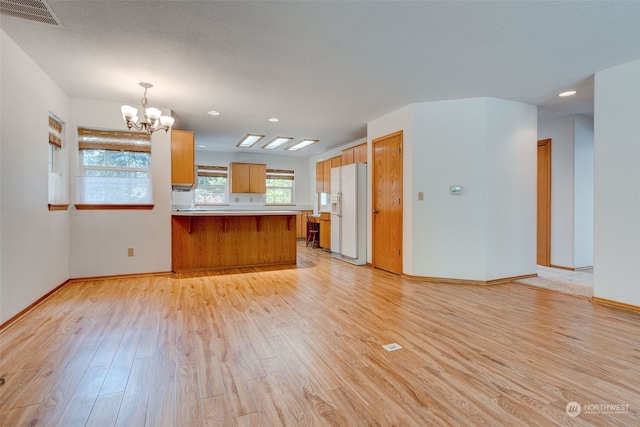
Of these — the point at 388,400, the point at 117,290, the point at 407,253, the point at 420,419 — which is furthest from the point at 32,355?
the point at 407,253

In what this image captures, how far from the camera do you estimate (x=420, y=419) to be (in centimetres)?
154

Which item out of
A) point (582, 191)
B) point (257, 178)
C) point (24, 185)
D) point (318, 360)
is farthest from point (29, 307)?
point (582, 191)

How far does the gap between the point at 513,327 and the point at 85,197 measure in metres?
5.44

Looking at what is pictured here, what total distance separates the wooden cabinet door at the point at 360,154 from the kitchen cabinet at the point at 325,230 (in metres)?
1.55

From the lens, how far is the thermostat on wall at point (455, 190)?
4.28 metres

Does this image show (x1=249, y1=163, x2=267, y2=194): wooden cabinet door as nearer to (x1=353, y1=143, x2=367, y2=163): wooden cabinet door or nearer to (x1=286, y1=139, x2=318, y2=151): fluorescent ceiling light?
(x1=286, y1=139, x2=318, y2=151): fluorescent ceiling light

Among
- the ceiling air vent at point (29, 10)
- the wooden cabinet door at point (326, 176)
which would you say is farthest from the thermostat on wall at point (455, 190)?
the ceiling air vent at point (29, 10)

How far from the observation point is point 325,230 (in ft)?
23.8

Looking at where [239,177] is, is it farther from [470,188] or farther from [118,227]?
[470,188]

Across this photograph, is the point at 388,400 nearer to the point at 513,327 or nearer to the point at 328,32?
the point at 513,327

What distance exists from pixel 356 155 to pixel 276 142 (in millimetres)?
2199

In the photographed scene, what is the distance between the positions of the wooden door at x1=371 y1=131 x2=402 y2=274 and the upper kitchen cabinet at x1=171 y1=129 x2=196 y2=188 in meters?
3.05

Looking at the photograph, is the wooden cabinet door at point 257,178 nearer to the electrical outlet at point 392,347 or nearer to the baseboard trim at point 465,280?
the baseboard trim at point 465,280

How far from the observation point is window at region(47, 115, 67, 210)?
148 inches
